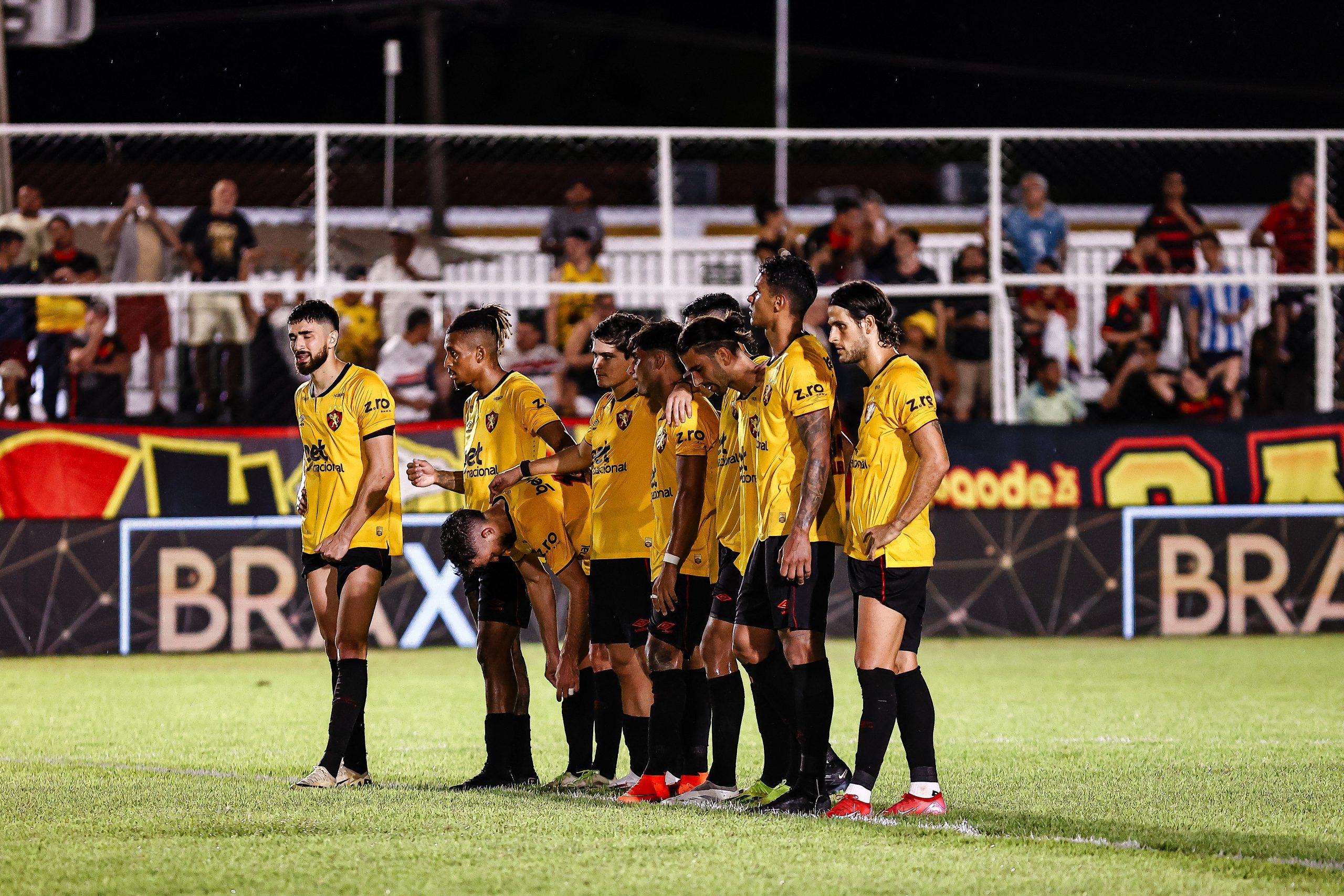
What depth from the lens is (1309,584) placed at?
47.4 feet

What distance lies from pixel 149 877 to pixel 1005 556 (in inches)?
400

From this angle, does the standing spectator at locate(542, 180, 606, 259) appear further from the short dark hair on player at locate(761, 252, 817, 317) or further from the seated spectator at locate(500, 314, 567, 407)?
the short dark hair on player at locate(761, 252, 817, 317)

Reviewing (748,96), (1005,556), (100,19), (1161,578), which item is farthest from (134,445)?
(748,96)

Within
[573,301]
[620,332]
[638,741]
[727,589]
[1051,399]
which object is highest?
[573,301]

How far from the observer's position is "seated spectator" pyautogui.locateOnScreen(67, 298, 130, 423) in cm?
1420

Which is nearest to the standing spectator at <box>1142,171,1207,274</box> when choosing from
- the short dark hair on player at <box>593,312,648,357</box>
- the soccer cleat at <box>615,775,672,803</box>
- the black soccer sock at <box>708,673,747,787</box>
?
the short dark hair on player at <box>593,312,648,357</box>

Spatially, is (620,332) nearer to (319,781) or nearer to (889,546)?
(889,546)

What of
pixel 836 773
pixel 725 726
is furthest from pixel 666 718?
pixel 836 773

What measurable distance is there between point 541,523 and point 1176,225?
387 inches

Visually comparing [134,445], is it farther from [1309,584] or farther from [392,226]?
[1309,584]

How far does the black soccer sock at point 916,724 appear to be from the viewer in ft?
20.8

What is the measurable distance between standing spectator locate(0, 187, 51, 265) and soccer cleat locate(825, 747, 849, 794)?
9628mm

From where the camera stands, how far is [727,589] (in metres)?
6.88

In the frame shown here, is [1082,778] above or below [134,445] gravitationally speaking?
below
